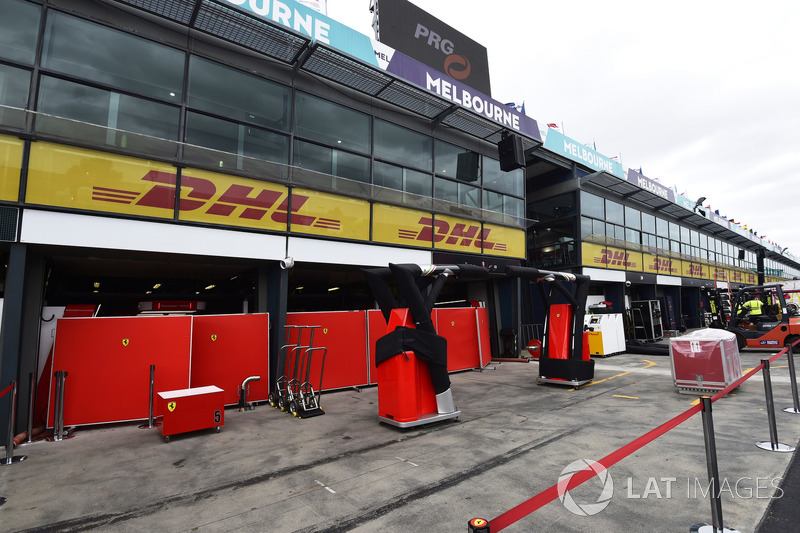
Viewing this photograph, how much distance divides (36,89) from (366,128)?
681 centimetres

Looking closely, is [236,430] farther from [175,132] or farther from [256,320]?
[175,132]

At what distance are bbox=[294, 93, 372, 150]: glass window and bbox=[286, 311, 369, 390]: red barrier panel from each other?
450 centimetres

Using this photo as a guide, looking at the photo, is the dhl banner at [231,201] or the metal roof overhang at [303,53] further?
the dhl banner at [231,201]

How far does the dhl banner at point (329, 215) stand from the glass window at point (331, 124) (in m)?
1.56

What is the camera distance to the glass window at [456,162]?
12.4m

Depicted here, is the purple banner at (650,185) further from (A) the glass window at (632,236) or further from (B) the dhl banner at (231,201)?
(B) the dhl banner at (231,201)

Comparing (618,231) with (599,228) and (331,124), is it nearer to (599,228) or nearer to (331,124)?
(599,228)

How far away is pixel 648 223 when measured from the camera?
2269 cm

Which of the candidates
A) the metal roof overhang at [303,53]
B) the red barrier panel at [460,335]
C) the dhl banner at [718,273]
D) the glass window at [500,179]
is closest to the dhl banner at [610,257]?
the glass window at [500,179]

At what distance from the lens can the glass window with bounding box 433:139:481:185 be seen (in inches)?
488

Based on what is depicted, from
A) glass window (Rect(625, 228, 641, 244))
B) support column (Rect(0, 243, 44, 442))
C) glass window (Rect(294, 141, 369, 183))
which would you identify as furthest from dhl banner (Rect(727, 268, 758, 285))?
support column (Rect(0, 243, 44, 442))

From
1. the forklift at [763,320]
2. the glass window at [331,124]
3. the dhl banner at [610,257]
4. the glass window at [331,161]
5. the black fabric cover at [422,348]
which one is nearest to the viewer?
the black fabric cover at [422,348]

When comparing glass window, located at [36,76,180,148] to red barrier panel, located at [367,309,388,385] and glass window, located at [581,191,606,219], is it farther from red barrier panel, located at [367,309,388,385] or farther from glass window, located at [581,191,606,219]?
glass window, located at [581,191,606,219]

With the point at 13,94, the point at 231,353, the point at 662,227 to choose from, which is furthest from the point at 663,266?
the point at 13,94
